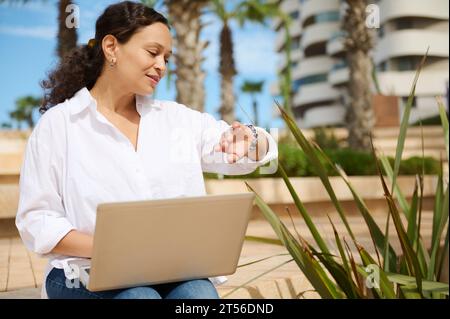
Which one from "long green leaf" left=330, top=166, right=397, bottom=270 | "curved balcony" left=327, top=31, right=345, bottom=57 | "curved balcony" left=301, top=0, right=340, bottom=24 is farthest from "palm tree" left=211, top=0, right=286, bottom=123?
"curved balcony" left=301, top=0, right=340, bottom=24

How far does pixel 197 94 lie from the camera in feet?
30.5

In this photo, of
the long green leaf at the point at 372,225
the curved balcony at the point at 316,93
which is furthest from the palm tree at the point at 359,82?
the curved balcony at the point at 316,93

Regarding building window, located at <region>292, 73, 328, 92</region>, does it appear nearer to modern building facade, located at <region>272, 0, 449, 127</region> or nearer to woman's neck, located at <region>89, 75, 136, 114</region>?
modern building facade, located at <region>272, 0, 449, 127</region>

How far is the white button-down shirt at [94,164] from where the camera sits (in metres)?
1.48

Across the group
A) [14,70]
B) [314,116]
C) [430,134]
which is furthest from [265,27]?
[314,116]

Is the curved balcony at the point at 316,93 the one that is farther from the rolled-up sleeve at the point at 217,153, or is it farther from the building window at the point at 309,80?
the rolled-up sleeve at the point at 217,153

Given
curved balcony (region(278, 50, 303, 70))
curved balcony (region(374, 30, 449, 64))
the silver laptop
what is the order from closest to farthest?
the silver laptop, curved balcony (region(374, 30, 449, 64)), curved balcony (region(278, 50, 303, 70))

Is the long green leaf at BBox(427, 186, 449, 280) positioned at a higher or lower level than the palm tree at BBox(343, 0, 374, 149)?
lower

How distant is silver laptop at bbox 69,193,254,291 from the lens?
127cm

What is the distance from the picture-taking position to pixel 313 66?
40250mm

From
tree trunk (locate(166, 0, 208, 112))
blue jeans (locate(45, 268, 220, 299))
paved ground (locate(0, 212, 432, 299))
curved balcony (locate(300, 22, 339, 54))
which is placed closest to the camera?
blue jeans (locate(45, 268, 220, 299))

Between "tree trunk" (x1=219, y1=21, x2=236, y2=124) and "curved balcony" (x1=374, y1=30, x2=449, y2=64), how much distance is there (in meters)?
20.1

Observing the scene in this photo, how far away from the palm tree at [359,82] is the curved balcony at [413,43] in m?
21.0
